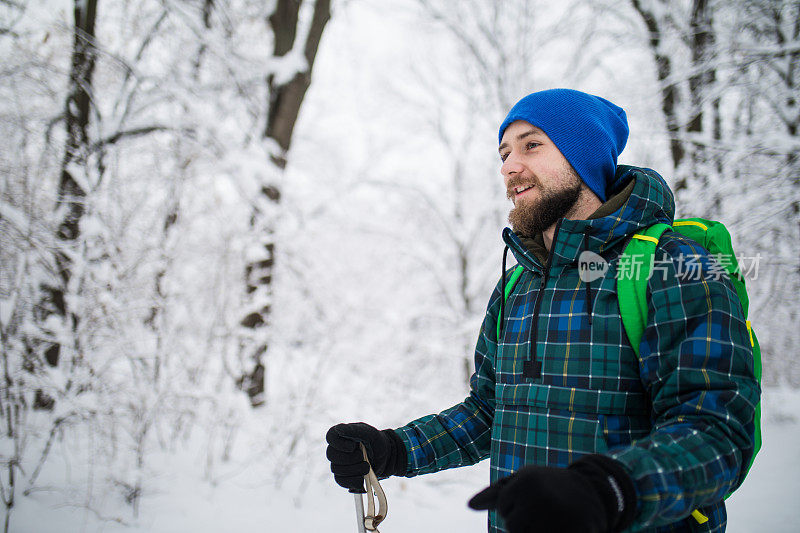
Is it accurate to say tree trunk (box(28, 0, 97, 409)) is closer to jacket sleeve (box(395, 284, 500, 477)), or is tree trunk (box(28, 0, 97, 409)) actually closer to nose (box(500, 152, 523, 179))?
jacket sleeve (box(395, 284, 500, 477))

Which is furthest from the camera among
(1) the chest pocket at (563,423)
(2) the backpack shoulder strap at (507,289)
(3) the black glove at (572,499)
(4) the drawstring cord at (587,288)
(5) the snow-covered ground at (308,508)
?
(5) the snow-covered ground at (308,508)

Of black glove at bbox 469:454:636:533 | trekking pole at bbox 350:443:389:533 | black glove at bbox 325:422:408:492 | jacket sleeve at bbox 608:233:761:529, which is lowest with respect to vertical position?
trekking pole at bbox 350:443:389:533

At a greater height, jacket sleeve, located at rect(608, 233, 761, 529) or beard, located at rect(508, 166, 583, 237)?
beard, located at rect(508, 166, 583, 237)

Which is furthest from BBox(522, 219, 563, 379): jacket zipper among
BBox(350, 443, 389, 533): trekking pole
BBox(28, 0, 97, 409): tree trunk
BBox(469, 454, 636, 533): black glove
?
BBox(28, 0, 97, 409): tree trunk

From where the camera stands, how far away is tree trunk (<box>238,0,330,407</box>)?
4.02 metres

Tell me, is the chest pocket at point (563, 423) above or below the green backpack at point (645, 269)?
below

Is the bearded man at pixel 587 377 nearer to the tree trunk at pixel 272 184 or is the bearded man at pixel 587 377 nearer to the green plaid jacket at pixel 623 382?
the green plaid jacket at pixel 623 382

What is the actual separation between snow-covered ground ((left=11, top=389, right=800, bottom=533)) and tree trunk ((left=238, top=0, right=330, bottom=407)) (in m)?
0.88

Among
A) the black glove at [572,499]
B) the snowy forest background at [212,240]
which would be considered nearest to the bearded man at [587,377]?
the black glove at [572,499]

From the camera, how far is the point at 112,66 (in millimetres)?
3477

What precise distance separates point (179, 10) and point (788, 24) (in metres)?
5.10

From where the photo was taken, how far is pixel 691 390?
2.99 feet

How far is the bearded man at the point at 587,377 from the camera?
0.77 m

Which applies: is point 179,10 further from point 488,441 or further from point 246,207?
point 488,441
